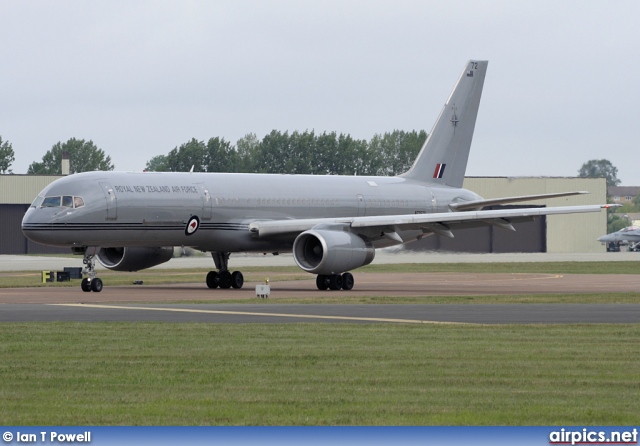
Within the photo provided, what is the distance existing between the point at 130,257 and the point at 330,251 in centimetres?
794

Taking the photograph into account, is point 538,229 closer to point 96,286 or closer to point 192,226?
point 192,226

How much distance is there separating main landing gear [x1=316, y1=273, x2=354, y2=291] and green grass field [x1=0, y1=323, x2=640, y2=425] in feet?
59.1

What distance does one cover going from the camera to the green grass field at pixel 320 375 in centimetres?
1335

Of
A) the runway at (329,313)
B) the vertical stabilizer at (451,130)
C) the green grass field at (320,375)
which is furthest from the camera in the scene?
the vertical stabilizer at (451,130)

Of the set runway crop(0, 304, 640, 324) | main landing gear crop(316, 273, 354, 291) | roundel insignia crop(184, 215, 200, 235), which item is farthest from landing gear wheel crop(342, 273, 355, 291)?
runway crop(0, 304, 640, 324)

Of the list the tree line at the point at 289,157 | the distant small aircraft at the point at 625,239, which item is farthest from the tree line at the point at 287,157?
the distant small aircraft at the point at 625,239

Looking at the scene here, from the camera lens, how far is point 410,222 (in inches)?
1642

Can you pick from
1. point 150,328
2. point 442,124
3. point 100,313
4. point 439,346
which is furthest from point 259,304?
point 442,124

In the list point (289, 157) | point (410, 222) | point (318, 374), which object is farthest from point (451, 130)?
point (289, 157)

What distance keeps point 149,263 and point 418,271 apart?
20.0 meters

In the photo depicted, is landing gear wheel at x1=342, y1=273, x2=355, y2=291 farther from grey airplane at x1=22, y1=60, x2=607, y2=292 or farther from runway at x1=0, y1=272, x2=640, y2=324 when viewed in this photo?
runway at x1=0, y1=272, x2=640, y2=324

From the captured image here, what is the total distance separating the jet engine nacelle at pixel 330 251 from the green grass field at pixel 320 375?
1631 centimetres

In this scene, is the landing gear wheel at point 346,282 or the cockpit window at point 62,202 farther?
the landing gear wheel at point 346,282

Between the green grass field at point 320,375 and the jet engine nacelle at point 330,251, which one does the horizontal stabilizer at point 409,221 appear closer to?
the jet engine nacelle at point 330,251
